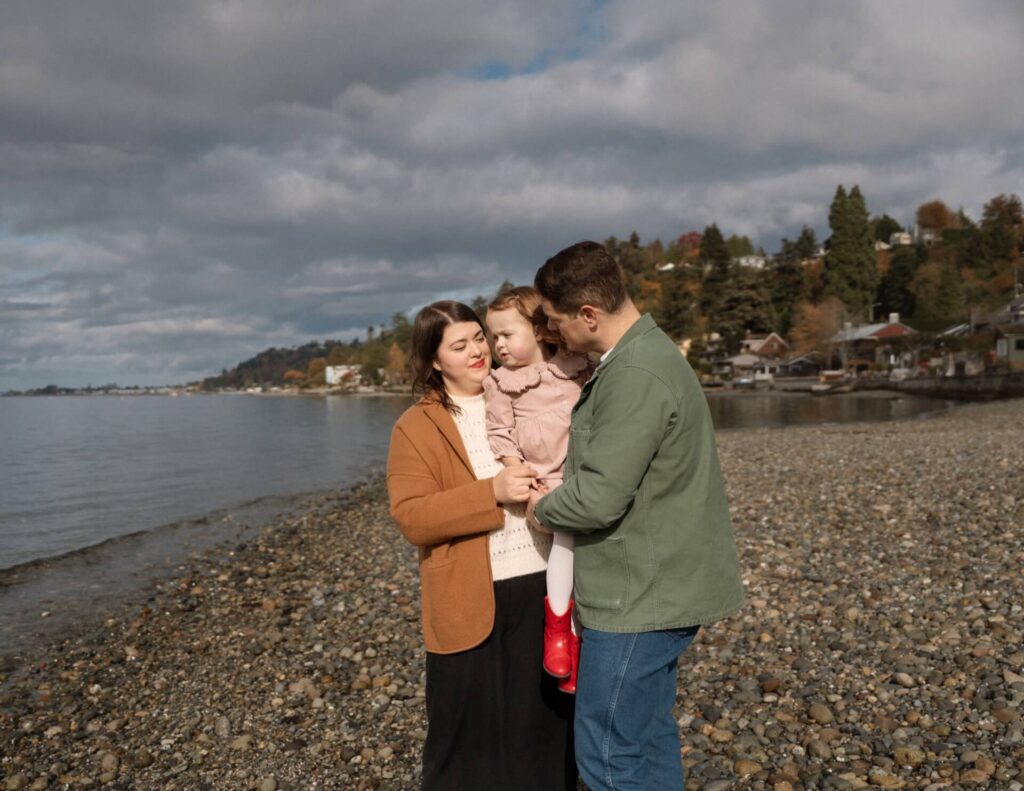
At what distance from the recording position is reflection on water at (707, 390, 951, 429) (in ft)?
113

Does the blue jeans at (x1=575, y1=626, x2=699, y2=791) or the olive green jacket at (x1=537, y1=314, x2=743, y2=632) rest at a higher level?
the olive green jacket at (x1=537, y1=314, x2=743, y2=632)

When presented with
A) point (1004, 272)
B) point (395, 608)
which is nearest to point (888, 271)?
point (1004, 272)

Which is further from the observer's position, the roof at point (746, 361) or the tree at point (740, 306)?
the tree at point (740, 306)

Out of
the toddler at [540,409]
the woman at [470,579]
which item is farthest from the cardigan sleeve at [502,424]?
the woman at [470,579]

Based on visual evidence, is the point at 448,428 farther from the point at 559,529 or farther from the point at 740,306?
the point at 740,306

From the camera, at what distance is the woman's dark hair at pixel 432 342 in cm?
273

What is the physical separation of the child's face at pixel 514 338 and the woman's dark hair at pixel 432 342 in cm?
10

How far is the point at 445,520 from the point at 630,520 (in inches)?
25.5

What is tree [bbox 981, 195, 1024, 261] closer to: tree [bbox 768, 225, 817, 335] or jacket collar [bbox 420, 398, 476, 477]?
tree [bbox 768, 225, 817, 335]

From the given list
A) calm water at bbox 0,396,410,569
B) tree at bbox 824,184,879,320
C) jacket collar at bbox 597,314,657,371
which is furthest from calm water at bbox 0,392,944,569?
tree at bbox 824,184,879,320

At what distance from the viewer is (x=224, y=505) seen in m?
17.9

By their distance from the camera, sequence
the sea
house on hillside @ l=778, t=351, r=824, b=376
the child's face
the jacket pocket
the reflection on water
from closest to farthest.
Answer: the jacket pocket < the child's face < the sea < the reflection on water < house on hillside @ l=778, t=351, r=824, b=376

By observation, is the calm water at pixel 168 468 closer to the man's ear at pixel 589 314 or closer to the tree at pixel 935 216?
the man's ear at pixel 589 314

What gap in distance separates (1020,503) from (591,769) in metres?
9.30
